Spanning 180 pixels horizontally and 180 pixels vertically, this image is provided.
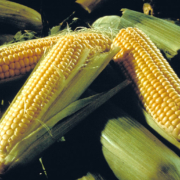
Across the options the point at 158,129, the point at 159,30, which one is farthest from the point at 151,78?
the point at 159,30

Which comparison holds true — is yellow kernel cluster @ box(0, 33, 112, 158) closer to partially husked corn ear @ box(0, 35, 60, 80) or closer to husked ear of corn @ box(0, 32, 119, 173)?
husked ear of corn @ box(0, 32, 119, 173)

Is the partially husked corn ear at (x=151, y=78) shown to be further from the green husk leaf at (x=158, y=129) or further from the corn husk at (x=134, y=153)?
the corn husk at (x=134, y=153)

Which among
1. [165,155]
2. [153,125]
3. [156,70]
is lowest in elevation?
[165,155]

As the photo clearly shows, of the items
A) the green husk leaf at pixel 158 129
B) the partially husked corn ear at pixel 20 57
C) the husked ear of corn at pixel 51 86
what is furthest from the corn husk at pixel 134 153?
the partially husked corn ear at pixel 20 57

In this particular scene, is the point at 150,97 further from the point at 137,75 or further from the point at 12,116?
the point at 12,116

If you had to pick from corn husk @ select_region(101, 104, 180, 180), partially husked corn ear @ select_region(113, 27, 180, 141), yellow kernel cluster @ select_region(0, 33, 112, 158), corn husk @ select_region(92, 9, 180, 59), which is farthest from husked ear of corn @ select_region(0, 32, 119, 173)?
corn husk @ select_region(92, 9, 180, 59)

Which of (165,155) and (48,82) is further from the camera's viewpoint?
(48,82)

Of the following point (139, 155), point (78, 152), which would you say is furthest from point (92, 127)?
point (139, 155)
